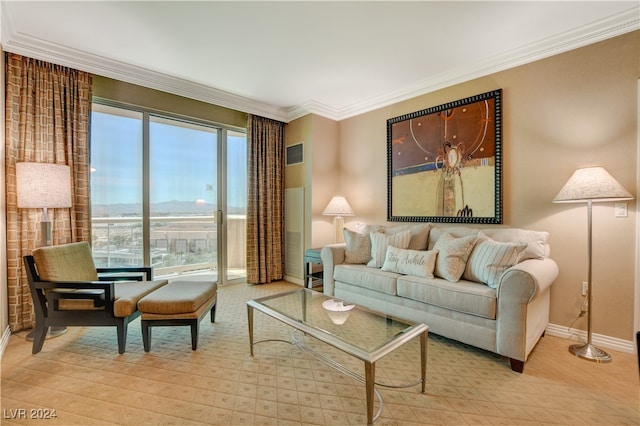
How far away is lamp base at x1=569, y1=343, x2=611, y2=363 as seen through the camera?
2.19 meters

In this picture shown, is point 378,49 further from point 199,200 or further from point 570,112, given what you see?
point 199,200

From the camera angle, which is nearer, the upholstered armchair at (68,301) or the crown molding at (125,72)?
the upholstered armchair at (68,301)

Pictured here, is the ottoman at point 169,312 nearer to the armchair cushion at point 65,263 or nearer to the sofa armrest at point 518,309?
the armchair cushion at point 65,263

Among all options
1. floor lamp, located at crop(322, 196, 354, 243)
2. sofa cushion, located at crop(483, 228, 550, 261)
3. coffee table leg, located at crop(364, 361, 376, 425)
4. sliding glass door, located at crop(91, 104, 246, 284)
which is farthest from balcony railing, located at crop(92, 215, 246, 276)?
sofa cushion, located at crop(483, 228, 550, 261)

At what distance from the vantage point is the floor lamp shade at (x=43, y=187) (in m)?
2.41

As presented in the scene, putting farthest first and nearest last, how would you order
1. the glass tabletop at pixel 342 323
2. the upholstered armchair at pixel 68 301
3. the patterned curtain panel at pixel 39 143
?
1. the patterned curtain panel at pixel 39 143
2. the upholstered armchair at pixel 68 301
3. the glass tabletop at pixel 342 323

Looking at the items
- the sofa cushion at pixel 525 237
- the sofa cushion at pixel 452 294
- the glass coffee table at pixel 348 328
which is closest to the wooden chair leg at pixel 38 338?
the glass coffee table at pixel 348 328

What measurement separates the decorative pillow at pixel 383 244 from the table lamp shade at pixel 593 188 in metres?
1.35

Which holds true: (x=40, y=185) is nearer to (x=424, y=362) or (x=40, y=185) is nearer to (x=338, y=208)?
(x=338, y=208)

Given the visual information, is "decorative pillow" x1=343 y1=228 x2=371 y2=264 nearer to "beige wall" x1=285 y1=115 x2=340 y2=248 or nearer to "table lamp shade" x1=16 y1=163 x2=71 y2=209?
"beige wall" x1=285 y1=115 x2=340 y2=248

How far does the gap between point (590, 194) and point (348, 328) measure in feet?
6.76

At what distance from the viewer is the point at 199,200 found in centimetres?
409

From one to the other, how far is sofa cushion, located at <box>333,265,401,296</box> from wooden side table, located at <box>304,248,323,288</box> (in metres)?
0.71

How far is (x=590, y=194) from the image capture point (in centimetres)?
217
